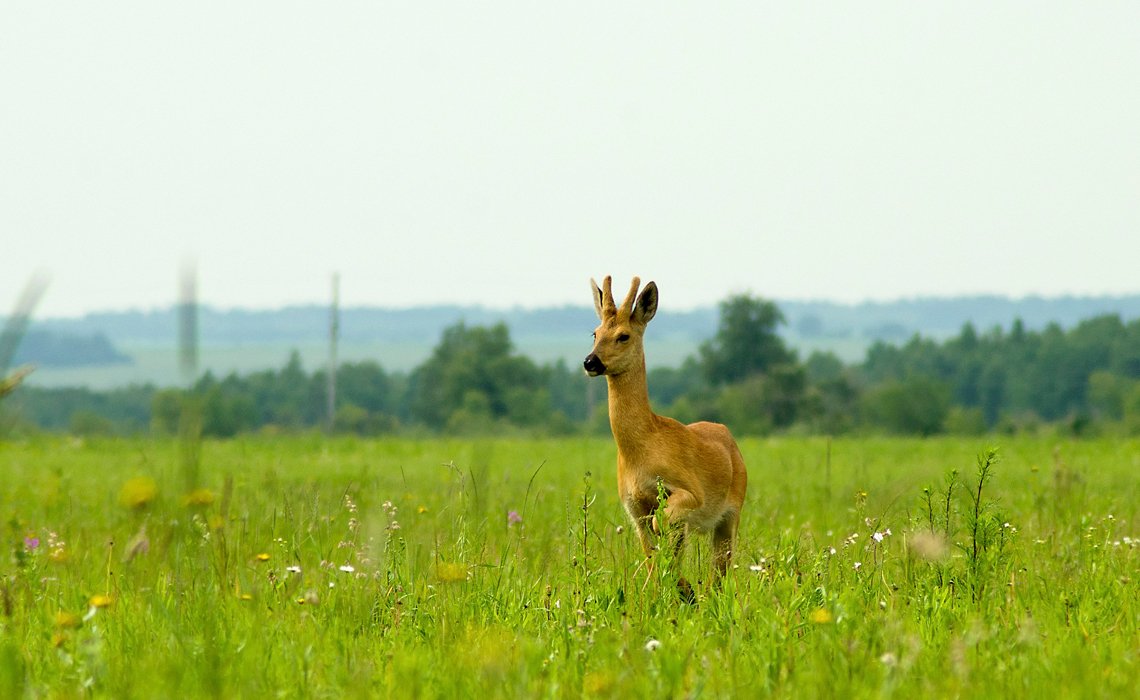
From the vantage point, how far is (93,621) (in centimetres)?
511

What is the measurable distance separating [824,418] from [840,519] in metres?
56.5

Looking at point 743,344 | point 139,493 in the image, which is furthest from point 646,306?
point 743,344

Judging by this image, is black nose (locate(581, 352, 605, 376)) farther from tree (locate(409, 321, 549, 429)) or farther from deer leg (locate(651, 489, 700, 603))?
tree (locate(409, 321, 549, 429))

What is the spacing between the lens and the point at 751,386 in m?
69.7

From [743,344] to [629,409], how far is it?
240ft

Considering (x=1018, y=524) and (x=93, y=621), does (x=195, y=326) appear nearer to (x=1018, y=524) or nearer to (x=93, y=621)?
(x=93, y=621)

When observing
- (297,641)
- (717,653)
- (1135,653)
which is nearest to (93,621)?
Result: (297,641)

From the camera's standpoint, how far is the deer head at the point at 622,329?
6.99m

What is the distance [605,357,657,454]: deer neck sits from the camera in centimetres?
697

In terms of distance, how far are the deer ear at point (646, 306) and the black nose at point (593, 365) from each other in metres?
0.49

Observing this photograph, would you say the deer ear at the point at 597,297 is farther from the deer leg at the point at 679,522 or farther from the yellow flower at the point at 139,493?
the yellow flower at the point at 139,493

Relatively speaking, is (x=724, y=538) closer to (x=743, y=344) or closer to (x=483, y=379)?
(x=743, y=344)

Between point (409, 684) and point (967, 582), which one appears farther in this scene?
point (967, 582)

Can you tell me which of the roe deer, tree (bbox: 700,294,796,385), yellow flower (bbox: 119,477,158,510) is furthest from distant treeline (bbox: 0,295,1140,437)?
yellow flower (bbox: 119,477,158,510)
